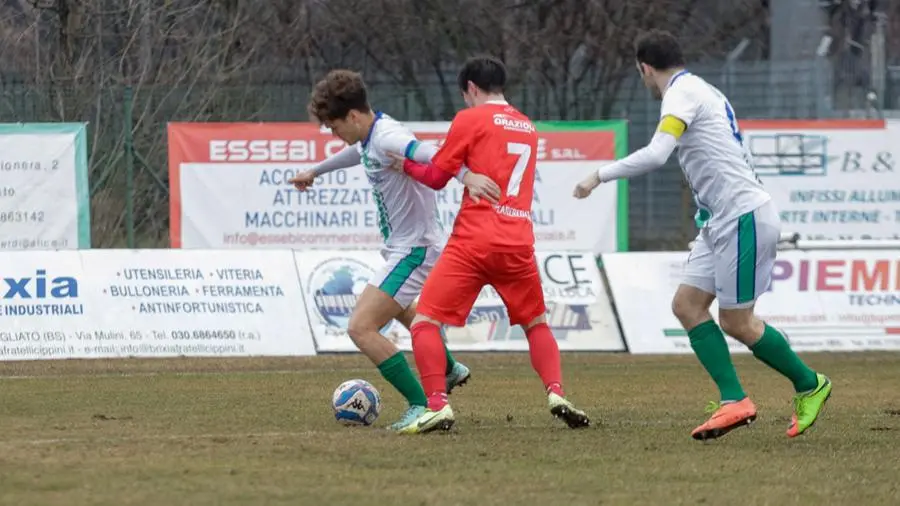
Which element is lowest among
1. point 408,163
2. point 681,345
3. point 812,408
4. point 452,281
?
point 681,345

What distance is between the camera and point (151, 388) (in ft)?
40.5

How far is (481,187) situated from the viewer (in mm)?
8984

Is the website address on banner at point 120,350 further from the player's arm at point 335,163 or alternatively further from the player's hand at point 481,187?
the player's hand at point 481,187

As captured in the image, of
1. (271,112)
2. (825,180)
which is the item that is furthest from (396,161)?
(271,112)

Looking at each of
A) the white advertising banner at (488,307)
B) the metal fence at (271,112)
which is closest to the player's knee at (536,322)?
the white advertising banner at (488,307)

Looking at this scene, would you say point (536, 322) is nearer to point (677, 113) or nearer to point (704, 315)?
point (704, 315)

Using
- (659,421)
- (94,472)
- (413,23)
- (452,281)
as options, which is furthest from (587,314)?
(413,23)

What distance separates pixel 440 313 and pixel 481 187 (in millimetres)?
710

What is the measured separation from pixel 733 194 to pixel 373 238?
353 inches

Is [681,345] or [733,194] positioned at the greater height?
[733,194]

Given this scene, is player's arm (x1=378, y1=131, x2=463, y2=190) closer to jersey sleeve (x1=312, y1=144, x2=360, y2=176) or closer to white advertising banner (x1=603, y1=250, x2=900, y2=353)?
jersey sleeve (x1=312, y1=144, x2=360, y2=176)

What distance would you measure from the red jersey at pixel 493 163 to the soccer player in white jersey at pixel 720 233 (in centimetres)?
69

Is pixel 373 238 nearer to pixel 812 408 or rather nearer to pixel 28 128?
pixel 28 128

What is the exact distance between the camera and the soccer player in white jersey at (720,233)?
8.73 m
